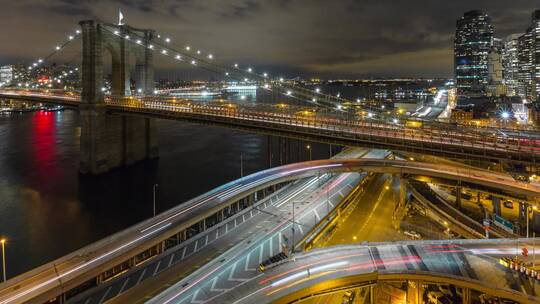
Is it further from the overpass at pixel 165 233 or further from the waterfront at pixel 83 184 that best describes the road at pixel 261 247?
the waterfront at pixel 83 184

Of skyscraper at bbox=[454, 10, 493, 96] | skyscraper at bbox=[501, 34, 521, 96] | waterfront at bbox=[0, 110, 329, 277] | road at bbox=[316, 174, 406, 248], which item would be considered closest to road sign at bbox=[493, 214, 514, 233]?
road at bbox=[316, 174, 406, 248]

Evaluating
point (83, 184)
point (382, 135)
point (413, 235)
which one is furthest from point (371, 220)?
point (83, 184)

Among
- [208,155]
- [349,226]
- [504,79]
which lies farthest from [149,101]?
[504,79]

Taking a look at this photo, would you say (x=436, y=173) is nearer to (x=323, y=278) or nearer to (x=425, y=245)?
(x=425, y=245)

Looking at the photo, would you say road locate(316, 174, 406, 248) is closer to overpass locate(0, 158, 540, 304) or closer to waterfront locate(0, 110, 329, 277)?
overpass locate(0, 158, 540, 304)

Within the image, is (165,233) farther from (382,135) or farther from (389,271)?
(382,135)
